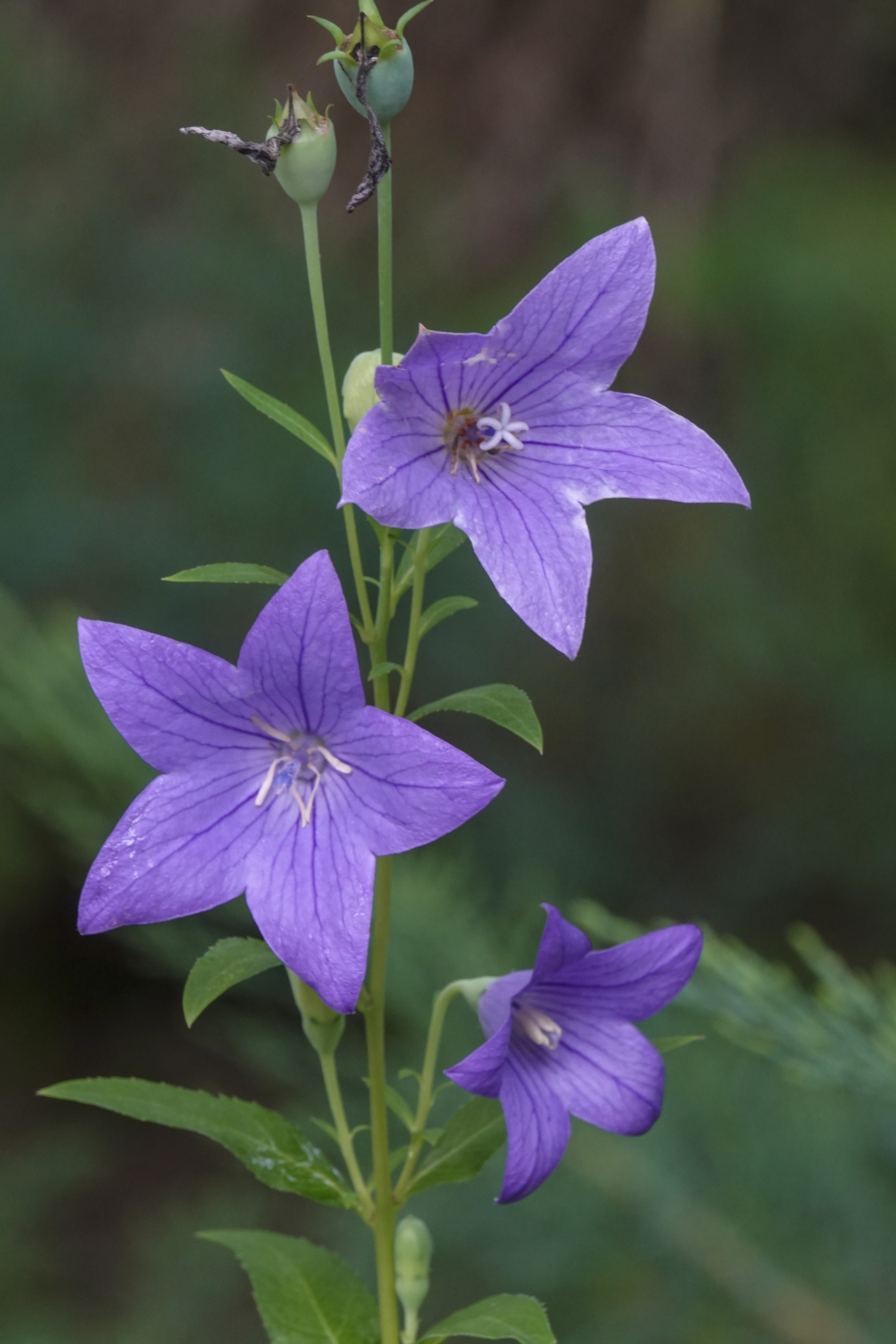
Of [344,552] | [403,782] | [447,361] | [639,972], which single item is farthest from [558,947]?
[344,552]

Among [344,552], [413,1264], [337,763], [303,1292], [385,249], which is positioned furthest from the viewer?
[344,552]

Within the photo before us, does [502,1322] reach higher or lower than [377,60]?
lower

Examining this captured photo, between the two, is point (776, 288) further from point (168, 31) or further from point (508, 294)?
point (168, 31)

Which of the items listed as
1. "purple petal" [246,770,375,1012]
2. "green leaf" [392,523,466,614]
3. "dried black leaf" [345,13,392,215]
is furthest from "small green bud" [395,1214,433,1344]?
"dried black leaf" [345,13,392,215]

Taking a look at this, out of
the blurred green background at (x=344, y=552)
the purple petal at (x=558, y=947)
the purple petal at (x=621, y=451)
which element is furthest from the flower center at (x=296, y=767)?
the blurred green background at (x=344, y=552)

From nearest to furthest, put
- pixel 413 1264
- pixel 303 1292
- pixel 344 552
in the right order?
1. pixel 303 1292
2. pixel 413 1264
3. pixel 344 552

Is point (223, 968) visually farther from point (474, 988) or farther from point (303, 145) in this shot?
point (303, 145)

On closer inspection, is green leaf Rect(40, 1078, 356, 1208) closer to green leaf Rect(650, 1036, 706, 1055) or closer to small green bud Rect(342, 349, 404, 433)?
green leaf Rect(650, 1036, 706, 1055)
